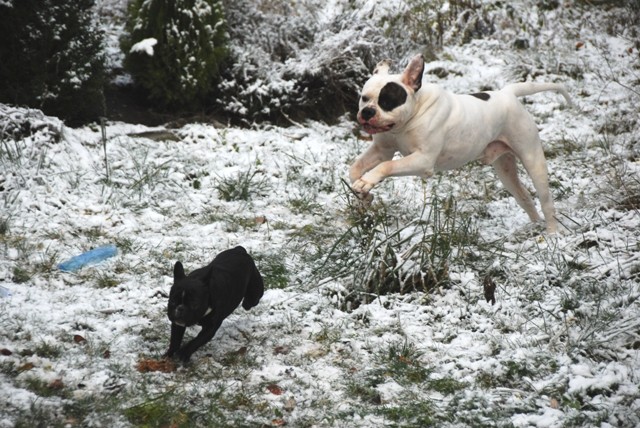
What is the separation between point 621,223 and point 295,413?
3487mm

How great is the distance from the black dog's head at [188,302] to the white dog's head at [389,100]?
5.95 ft

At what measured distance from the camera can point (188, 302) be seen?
3.85 meters

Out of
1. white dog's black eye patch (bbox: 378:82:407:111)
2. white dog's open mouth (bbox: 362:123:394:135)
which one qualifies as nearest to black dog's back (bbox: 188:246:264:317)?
white dog's open mouth (bbox: 362:123:394:135)

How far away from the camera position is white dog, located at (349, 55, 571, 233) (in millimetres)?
5012

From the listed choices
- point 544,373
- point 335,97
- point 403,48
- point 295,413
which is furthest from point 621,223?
point 403,48

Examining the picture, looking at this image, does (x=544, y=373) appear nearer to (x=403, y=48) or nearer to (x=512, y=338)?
(x=512, y=338)

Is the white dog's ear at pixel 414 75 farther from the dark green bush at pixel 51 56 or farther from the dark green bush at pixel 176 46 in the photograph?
the dark green bush at pixel 51 56

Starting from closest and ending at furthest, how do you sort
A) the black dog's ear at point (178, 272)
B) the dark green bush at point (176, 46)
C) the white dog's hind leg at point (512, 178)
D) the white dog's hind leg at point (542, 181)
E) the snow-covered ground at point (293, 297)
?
1. the snow-covered ground at point (293, 297)
2. the black dog's ear at point (178, 272)
3. the white dog's hind leg at point (542, 181)
4. the white dog's hind leg at point (512, 178)
5. the dark green bush at point (176, 46)

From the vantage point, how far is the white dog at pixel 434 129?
197 inches

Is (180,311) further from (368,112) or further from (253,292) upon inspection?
(368,112)

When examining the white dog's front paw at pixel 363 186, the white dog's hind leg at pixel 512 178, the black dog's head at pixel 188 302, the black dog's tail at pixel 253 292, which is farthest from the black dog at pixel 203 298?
the white dog's hind leg at pixel 512 178

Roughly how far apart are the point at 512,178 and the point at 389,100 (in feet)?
6.63

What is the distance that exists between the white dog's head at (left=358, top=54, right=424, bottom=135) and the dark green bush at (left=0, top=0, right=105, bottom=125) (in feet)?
13.0

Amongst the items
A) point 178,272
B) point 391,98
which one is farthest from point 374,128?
point 178,272
